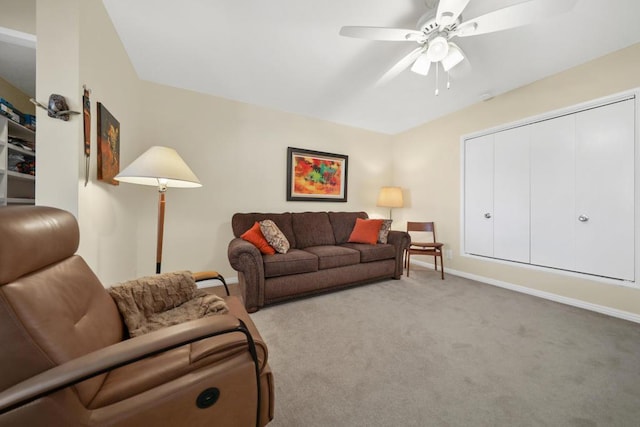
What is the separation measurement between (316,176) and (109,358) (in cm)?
317

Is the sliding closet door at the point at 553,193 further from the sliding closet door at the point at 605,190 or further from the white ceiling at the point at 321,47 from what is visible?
the white ceiling at the point at 321,47

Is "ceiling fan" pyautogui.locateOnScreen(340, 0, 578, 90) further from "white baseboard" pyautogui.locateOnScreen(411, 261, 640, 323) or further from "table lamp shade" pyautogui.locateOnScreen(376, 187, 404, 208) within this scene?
"white baseboard" pyautogui.locateOnScreen(411, 261, 640, 323)

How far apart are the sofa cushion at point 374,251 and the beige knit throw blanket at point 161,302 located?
1.96 meters

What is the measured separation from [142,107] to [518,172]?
178 inches

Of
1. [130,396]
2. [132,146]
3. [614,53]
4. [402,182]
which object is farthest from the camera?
[402,182]

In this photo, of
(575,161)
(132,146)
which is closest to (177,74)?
(132,146)

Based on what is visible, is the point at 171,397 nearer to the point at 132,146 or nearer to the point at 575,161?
the point at 132,146

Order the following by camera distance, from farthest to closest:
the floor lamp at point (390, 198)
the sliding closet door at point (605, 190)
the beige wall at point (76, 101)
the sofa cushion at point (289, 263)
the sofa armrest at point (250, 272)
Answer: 1. the floor lamp at point (390, 198)
2. the sofa cushion at point (289, 263)
3. the sofa armrest at point (250, 272)
4. the sliding closet door at point (605, 190)
5. the beige wall at point (76, 101)

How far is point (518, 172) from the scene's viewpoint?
2.77 m

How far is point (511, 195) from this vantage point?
283 centimetres

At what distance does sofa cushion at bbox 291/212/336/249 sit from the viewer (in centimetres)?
310

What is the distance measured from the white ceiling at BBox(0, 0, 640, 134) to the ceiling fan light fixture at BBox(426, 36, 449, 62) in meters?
0.24

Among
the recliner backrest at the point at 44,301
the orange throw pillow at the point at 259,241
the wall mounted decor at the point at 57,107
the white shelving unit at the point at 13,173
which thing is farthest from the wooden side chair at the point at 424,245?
the white shelving unit at the point at 13,173

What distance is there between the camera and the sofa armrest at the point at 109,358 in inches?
21.0
